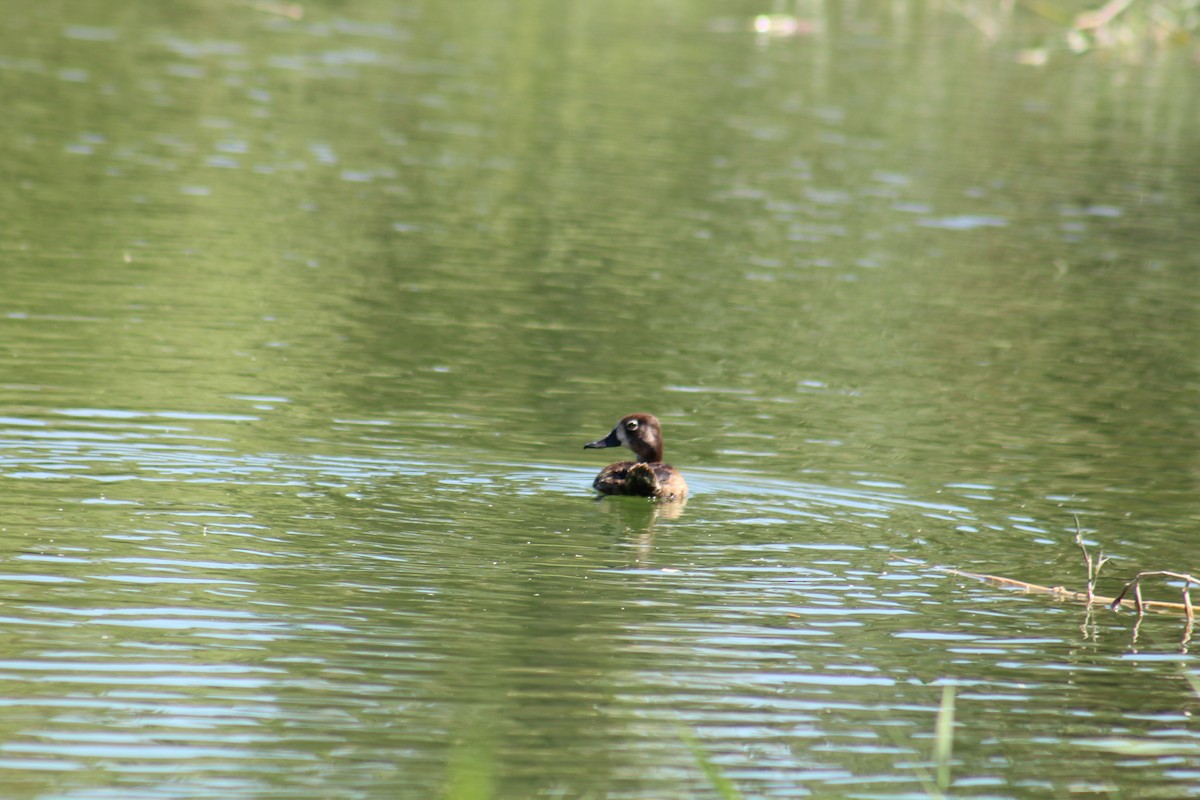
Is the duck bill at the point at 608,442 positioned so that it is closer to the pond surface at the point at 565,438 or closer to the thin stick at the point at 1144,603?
the pond surface at the point at 565,438

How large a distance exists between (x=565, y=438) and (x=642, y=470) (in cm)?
178

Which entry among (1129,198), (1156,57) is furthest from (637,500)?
(1156,57)

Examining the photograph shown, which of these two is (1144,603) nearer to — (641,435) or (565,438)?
(641,435)

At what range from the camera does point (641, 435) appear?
13.0m

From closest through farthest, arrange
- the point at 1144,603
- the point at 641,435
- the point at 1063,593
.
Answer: the point at 1144,603 < the point at 1063,593 < the point at 641,435

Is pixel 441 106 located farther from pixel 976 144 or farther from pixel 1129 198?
pixel 1129 198

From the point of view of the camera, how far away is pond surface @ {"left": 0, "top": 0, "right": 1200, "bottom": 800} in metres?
7.96

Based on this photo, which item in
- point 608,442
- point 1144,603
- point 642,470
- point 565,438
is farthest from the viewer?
point 565,438

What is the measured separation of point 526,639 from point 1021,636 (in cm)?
254

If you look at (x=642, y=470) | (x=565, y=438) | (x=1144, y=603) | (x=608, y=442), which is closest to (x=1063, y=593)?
(x=1144, y=603)

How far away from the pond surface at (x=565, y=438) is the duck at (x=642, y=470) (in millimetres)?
206

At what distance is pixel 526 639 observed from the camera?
9055mm

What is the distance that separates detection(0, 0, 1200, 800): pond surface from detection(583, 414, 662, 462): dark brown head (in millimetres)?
337

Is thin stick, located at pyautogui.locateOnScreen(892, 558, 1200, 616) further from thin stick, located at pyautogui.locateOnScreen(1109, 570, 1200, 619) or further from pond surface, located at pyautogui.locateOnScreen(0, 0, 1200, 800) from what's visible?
pond surface, located at pyautogui.locateOnScreen(0, 0, 1200, 800)
